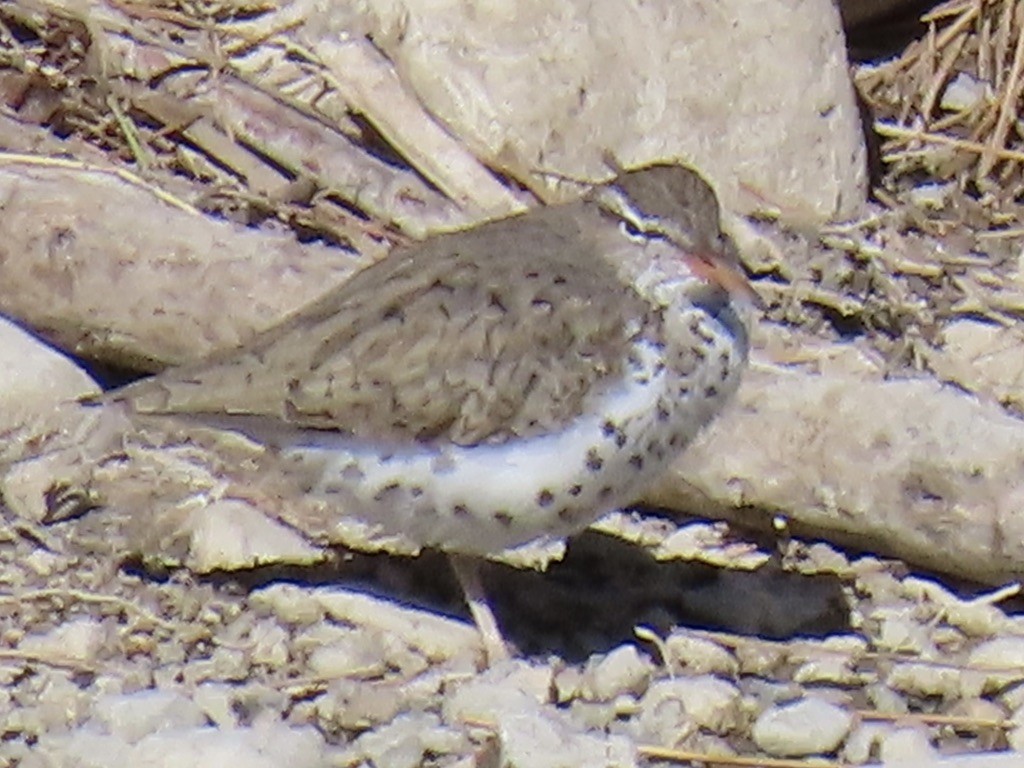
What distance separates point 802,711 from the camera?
5.46 meters

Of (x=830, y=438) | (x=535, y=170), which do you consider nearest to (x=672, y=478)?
(x=830, y=438)

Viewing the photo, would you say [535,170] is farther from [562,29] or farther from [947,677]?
[947,677]

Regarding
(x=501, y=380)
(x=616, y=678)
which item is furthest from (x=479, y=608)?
(x=501, y=380)

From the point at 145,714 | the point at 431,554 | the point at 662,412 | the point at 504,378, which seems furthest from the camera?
the point at 431,554

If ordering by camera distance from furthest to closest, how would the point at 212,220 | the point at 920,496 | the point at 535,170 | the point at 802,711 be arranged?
the point at 535,170 → the point at 212,220 → the point at 920,496 → the point at 802,711

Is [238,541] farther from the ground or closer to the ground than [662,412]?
closer to the ground

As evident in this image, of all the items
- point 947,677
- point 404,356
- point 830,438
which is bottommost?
point 947,677

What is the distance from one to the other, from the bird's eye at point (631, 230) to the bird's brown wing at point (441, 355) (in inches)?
3.8

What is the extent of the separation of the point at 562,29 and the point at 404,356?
203 cm

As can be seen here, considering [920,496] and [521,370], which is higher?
[521,370]

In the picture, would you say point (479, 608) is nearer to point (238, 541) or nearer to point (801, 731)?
point (238, 541)

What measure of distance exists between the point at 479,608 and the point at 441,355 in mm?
673

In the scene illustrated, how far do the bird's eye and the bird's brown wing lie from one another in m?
0.10

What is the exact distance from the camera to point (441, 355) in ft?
18.6
